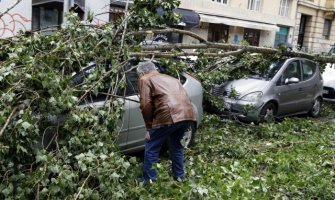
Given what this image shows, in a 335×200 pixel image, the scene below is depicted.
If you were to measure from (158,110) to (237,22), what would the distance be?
68.6 ft

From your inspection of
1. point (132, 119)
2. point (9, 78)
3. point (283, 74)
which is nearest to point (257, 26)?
point (283, 74)

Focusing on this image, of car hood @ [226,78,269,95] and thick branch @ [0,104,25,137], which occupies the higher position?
thick branch @ [0,104,25,137]

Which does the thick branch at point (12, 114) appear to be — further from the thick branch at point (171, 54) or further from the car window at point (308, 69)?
the car window at point (308, 69)

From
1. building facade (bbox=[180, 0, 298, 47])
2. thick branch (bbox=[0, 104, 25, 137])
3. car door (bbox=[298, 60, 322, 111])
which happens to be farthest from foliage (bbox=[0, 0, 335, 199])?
building facade (bbox=[180, 0, 298, 47])

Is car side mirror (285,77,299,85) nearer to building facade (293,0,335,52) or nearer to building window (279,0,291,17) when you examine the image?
building window (279,0,291,17)

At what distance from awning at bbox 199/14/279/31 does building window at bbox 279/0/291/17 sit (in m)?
1.87

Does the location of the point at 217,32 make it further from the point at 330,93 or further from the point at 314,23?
the point at 330,93

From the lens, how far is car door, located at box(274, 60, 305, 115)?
9.48 meters

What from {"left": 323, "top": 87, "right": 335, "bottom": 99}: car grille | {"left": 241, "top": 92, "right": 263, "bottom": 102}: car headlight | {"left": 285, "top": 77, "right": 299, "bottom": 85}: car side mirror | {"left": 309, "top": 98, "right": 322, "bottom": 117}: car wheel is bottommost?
{"left": 309, "top": 98, "right": 322, "bottom": 117}: car wheel

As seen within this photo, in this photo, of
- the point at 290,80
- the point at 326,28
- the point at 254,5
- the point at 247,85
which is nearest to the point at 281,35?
the point at 254,5

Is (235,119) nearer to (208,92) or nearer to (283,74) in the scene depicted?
(208,92)

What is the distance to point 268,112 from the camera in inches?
362

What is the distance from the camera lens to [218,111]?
8875 millimetres

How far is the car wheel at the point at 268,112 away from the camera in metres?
9.07
